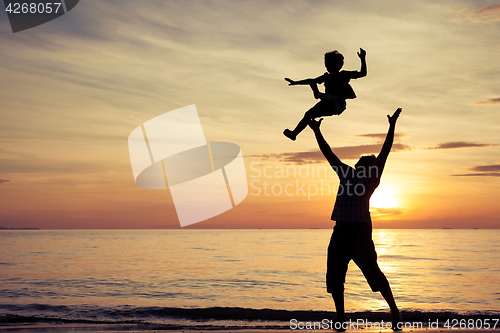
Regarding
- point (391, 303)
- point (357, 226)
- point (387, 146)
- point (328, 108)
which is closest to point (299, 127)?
point (328, 108)

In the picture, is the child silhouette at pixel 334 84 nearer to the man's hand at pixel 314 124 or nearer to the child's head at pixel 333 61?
the child's head at pixel 333 61

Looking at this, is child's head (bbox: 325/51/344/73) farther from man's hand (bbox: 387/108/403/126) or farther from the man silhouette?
man's hand (bbox: 387/108/403/126)

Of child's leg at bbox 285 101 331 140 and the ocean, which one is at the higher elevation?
child's leg at bbox 285 101 331 140

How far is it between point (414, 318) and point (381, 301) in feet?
12.1

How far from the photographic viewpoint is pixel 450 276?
920 inches

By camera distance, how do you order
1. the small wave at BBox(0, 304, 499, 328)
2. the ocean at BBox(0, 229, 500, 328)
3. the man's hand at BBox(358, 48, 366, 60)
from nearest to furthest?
the man's hand at BBox(358, 48, 366, 60), the small wave at BBox(0, 304, 499, 328), the ocean at BBox(0, 229, 500, 328)

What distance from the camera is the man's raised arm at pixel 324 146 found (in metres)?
5.07

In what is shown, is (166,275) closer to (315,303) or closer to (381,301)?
(315,303)

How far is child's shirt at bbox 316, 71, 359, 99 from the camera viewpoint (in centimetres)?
Answer: 466

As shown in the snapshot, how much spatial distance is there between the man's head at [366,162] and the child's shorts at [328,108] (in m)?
0.73

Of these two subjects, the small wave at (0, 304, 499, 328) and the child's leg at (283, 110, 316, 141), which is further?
the small wave at (0, 304, 499, 328)

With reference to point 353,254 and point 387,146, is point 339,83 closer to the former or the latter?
point 387,146

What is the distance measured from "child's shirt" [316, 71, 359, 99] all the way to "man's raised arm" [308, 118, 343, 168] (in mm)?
481

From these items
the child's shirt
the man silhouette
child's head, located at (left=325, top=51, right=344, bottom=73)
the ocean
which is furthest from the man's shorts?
the ocean
